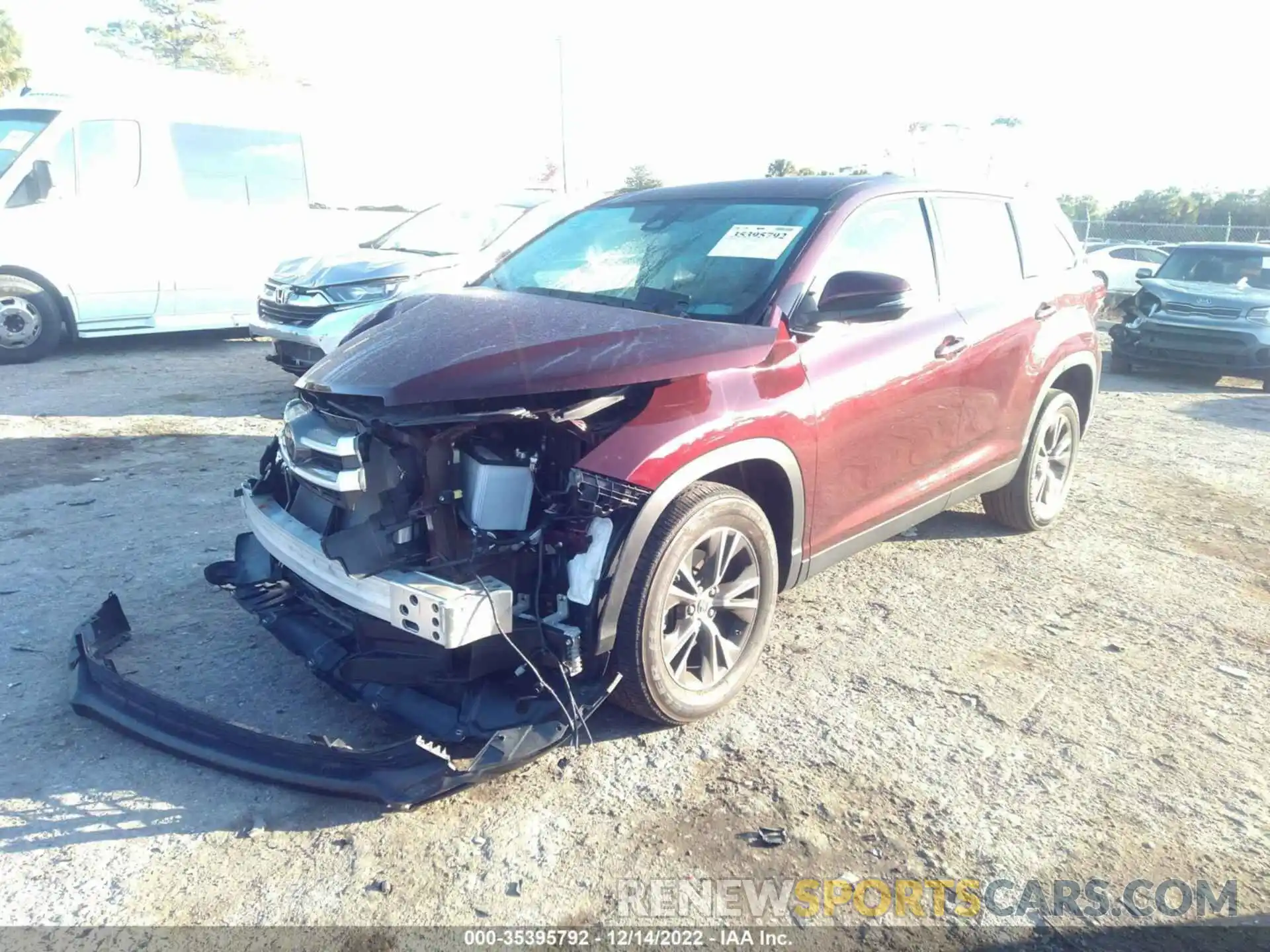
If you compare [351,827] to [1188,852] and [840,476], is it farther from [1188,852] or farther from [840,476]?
[1188,852]

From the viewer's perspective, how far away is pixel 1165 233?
27.8m

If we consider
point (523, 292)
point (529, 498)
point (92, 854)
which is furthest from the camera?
point (523, 292)

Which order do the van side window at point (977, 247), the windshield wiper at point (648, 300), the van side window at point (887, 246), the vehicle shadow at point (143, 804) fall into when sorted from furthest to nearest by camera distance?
the van side window at point (977, 247) → the van side window at point (887, 246) → the windshield wiper at point (648, 300) → the vehicle shadow at point (143, 804)

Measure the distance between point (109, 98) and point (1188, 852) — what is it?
1109 centimetres

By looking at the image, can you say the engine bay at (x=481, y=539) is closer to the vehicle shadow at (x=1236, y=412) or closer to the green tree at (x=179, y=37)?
the vehicle shadow at (x=1236, y=412)

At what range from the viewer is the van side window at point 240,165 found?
10211mm

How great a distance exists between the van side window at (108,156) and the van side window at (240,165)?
46cm

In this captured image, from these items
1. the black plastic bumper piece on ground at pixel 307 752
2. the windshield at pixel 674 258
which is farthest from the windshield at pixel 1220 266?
the black plastic bumper piece on ground at pixel 307 752

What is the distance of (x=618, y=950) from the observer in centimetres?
235

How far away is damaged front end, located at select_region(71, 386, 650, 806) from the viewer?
2.75 m

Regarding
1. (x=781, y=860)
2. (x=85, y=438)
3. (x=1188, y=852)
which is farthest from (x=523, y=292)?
(x=85, y=438)

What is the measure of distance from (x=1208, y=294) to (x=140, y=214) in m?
12.0

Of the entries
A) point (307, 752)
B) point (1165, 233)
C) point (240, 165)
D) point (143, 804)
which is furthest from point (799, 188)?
point (1165, 233)

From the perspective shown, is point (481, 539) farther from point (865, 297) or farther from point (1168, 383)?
point (1168, 383)
